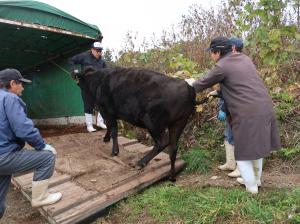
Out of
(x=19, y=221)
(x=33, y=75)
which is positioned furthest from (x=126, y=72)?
(x=33, y=75)

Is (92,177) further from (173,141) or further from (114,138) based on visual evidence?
(173,141)

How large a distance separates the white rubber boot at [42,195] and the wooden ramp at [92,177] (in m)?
0.07

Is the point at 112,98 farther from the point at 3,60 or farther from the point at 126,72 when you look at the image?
the point at 3,60

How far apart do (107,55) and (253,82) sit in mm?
7805

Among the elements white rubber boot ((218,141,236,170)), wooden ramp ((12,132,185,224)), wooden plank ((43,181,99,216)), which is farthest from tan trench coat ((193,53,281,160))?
wooden plank ((43,181,99,216))

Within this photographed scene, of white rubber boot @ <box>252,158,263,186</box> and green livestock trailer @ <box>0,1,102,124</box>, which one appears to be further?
green livestock trailer @ <box>0,1,102,124</box>

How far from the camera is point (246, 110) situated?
3.94 m

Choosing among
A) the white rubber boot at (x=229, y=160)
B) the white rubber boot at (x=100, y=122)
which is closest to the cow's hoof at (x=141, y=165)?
the white rubber boot at (x=229, y=160)

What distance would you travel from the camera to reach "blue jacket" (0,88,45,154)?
362cm

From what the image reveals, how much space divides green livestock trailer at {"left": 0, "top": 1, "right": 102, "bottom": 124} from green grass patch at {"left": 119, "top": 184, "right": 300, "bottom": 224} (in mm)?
4077

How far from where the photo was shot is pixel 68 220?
3.88 metres

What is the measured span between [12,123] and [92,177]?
1.69 m

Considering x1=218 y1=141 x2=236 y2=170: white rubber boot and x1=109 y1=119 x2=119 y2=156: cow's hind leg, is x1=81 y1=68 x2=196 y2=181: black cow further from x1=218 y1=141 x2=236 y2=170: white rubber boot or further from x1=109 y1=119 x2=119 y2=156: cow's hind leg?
x1=218 y1=141 x2=236 y2=170: white rubber boot

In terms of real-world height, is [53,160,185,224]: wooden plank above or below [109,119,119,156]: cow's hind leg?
below
